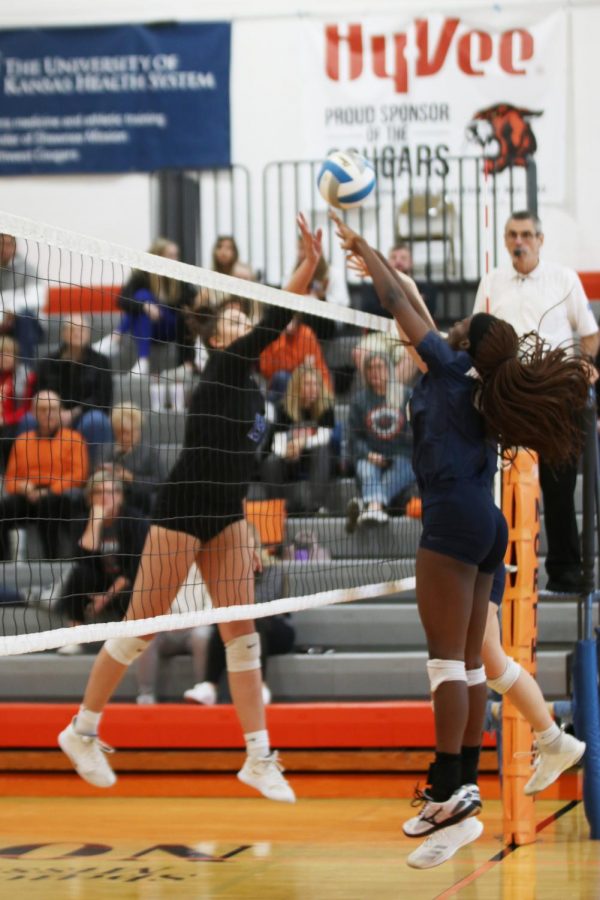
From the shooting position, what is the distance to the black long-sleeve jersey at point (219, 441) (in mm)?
4969

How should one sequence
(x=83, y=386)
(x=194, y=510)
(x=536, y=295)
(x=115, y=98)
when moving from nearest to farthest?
(x=194, y=510) → (x=536, y=295) → (x=83, y=386) → (x=115, y=98)

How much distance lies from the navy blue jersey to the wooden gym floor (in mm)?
1472

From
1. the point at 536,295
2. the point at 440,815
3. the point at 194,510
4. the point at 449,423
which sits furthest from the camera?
the point at 536,295

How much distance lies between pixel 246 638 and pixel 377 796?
2035 mm

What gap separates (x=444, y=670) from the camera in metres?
4.16

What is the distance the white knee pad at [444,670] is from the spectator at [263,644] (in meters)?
2.94

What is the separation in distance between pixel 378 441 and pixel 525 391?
115 inches

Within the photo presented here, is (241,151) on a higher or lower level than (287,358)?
higher

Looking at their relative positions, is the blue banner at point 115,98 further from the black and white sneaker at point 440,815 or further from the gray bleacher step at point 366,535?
the black and white sneaker at point 440,815

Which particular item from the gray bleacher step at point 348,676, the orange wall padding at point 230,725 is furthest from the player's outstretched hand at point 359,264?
the gray bleacher step at point 348,676

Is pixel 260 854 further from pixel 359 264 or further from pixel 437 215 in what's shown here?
pixel 437 215

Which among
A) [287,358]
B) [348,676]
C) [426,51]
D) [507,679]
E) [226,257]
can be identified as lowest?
[348,676]

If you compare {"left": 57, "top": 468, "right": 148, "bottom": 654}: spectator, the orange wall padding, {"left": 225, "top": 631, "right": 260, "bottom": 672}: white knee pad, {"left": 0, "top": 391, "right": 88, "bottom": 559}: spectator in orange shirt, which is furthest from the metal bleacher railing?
{"left": 225, "top": 631, "right": 260, "bottom": 672}: white knee pad

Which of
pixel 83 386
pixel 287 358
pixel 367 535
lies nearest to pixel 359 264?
pixel 367 535
